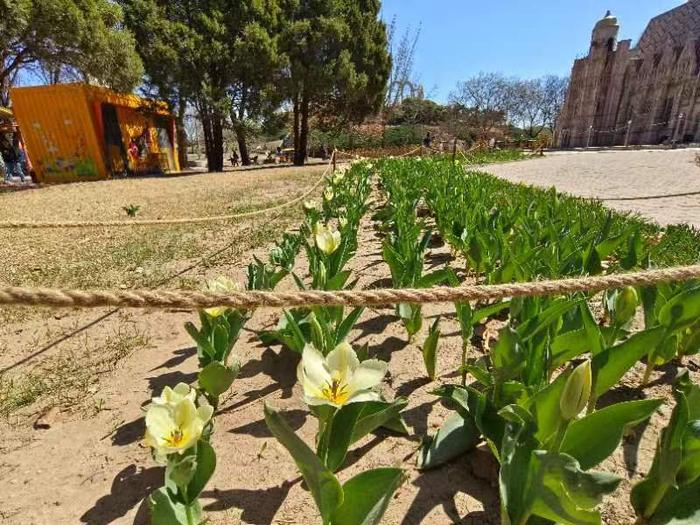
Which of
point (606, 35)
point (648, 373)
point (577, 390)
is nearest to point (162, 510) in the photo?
point (577, 390)

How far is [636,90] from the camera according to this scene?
114 feet

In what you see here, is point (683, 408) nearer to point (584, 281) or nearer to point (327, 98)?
point (584, 281)

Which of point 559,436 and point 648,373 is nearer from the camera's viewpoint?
point 559,436

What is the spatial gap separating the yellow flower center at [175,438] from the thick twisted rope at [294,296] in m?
0.31

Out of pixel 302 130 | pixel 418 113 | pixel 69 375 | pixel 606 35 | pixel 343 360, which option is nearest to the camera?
pixel 343 360

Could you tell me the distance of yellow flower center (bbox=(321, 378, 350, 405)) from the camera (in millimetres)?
1027

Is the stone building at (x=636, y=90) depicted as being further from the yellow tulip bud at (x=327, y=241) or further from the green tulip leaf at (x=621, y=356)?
the green tulip leaf at (x=621, y=356)

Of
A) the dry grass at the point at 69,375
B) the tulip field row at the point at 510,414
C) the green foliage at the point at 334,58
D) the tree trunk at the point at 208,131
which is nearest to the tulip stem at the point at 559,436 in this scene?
the tulip field row at the point at 510,414

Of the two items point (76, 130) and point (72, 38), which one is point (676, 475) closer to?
point (72, 38)

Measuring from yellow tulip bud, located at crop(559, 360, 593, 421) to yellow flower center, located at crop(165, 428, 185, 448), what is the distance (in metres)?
0.84

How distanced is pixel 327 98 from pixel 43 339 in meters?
21.5

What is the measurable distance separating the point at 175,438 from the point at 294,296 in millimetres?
431

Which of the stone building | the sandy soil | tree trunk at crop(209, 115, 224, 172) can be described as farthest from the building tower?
tree trunk at crop(209, 115, 224, 172)

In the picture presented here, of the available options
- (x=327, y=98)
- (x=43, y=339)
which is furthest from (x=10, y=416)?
(x=327, y=98)
